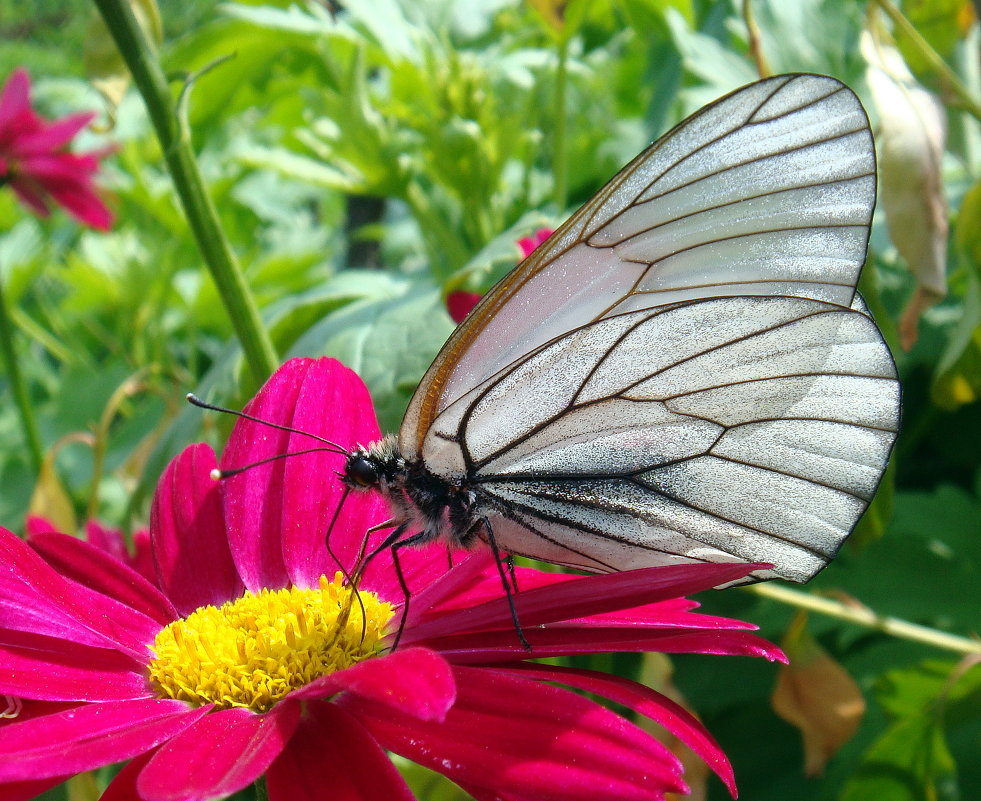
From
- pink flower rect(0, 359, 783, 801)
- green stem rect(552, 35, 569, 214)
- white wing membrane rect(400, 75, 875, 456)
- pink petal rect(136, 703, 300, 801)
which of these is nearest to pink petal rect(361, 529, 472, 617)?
pink flower rect(0, 359, 783, 801)

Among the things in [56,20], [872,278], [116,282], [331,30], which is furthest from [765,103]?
[56,20]

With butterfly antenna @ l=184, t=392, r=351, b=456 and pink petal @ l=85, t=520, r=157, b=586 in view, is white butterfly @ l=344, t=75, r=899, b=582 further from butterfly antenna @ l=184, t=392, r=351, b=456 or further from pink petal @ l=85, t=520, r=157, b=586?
pink petal @ l=85, t=520, r=157, b=586

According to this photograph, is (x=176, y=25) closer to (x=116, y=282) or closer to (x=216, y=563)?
(x=116, y=282)

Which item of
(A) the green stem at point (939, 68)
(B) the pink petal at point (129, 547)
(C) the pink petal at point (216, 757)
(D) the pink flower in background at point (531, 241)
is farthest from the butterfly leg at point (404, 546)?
(A) the green stem at point (939, 68)

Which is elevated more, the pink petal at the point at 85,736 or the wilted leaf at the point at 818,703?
the pink petal at the point at 85,736

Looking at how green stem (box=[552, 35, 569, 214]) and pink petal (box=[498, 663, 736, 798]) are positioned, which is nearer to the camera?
pink petal (box=[498, 663, 736, 798])

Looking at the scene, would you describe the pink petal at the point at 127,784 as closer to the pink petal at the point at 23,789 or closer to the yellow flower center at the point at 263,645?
the pink petal at the point at 23,789

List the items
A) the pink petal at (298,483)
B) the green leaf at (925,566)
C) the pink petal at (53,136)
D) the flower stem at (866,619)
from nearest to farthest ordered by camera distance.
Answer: the pink petal at (298,483) < the flower stem at (866,619) < the green leaf at (925,566) < the pink petal at (53,136)

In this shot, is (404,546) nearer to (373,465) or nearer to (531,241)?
(373,465)
